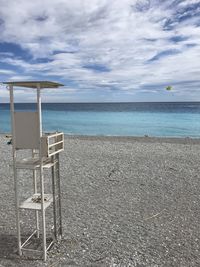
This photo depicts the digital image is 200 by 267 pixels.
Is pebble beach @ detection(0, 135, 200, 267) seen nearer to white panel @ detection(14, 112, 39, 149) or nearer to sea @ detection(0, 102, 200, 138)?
white panel @ detection(14, 112, 39, 149)

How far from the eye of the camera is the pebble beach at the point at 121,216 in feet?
13.5

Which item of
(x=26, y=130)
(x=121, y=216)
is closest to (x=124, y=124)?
(x=121, y=216)

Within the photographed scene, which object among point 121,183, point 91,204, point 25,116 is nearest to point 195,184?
point 121,183

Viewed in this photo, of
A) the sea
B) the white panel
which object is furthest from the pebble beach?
the sea

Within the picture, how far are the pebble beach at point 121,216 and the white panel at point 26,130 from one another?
1.79 metres

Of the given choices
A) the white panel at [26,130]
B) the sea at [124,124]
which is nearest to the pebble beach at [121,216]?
the white panel at [26,130]

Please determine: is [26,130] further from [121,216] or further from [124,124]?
[124,124]

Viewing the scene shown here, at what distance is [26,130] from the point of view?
3.74 metres

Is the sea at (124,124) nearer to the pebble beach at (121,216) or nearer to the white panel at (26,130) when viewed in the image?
the pebble beach at (121,216)

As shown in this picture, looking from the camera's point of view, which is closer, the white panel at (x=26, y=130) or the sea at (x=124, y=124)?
the white panel at (x=26, y=130)

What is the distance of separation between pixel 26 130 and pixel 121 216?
2982 millimetres

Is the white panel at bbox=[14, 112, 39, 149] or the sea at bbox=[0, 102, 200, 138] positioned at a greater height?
the white panel at bbox=[14, 112, 39, 149]

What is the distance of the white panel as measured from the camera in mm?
3709

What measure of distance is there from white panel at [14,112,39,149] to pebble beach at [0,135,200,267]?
1791 millimetres
